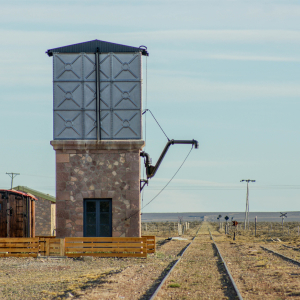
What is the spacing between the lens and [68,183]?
23422 mm

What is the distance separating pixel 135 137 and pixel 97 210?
12.8 ft

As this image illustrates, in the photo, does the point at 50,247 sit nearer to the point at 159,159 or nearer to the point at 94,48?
the point at 159,159

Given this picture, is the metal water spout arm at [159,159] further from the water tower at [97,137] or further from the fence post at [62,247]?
the fence post at [62,247]

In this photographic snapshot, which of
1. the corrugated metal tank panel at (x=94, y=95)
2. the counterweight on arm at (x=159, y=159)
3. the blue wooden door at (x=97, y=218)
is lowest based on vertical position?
the blue wooden door at (x=97, y=218)

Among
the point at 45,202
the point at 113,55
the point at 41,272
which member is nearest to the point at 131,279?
the point at 41,272

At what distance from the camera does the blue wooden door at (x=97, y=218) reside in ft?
77.0

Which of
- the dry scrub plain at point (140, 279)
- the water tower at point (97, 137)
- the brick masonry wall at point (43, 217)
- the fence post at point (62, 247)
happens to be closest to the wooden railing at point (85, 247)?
the fence post at point (62, 247)

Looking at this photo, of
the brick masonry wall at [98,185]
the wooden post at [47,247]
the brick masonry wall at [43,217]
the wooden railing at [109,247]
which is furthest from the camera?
the brick masonry wall at [43,217]

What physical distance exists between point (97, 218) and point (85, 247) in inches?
58.4

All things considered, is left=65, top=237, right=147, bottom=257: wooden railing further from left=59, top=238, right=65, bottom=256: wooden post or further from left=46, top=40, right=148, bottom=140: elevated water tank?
left=46, top=40, right=148, bottom=140: elevated water tank

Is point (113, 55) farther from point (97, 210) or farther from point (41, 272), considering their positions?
point (41, 272)

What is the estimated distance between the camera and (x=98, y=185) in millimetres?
23484

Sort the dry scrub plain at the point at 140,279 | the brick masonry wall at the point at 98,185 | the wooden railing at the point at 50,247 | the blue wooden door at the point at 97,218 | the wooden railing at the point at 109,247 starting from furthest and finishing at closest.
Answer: the blue wooden door at the point at 97,218 < the brick masonry wall at the point at 98,185 < the wooden railing at the point at 50,247 < the wooden railing at the point at 109,247 < the dry scrub plain at the point at 140,279

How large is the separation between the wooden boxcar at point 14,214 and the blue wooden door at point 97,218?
6350mm
